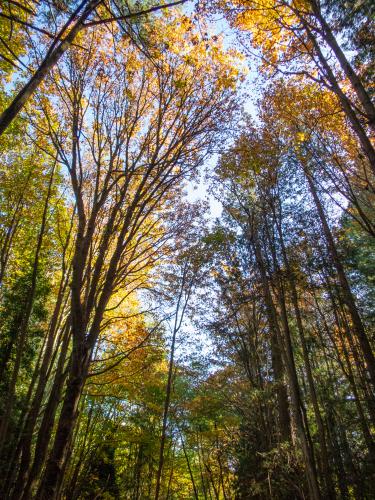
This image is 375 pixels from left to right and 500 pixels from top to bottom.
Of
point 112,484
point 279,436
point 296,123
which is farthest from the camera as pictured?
point 112,484

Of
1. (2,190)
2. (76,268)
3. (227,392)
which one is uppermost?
(2,190)

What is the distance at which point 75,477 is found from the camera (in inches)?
451

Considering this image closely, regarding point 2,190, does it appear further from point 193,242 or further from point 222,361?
point 222,361

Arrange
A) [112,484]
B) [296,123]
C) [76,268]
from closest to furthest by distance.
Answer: [76,268]
[296,123]
[112,484]

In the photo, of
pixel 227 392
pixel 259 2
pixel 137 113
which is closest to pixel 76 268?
pixel 137 113

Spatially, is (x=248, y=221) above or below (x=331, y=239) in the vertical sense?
above

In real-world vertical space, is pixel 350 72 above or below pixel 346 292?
above

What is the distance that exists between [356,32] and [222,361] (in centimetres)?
1042

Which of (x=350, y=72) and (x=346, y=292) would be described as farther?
(x=346, y=292)

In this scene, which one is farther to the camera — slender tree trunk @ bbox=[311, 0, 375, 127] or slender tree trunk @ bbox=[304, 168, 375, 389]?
slender tree trunk @ bbox=[304, 168, 375, 389]

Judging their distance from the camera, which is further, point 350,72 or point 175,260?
point 175,260

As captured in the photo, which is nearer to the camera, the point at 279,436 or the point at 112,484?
the point at 279,436

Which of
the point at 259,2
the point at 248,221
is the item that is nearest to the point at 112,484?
the point at 248,221

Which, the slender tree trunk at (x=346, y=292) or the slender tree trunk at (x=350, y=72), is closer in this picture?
the slender tree trunk at (x=350, y=72)
